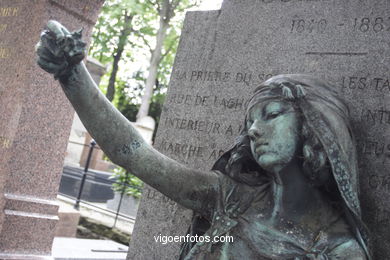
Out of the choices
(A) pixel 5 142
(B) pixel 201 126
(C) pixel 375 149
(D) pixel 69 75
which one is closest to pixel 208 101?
(B) pixel 201 126

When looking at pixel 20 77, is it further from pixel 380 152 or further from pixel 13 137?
pixel 380 152

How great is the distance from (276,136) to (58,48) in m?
Answer: 0.96

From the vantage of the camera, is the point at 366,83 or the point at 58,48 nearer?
the point at 58,48

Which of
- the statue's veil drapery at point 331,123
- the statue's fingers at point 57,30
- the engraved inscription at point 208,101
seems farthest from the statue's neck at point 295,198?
the statue's fingers at point 57,30

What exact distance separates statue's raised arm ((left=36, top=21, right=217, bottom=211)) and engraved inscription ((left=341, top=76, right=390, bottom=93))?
92 centimetres

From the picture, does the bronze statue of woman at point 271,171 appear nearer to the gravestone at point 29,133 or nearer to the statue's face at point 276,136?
the statue's face at point 276,136

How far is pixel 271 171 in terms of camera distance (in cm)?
189

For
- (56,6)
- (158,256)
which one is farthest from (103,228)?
(158,256)

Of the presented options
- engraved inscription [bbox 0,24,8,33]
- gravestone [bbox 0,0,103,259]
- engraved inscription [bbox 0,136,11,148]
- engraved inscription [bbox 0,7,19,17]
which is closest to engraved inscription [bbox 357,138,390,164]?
gravestone [bbox 0,0,103,259]

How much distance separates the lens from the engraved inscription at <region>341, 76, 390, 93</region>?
88.9 inches

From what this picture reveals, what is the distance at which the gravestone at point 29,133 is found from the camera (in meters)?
4.78

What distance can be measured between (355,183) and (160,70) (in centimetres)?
2513

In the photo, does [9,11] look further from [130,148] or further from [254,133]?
[254,133]

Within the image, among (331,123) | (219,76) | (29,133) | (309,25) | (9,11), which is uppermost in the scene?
(9,11)
